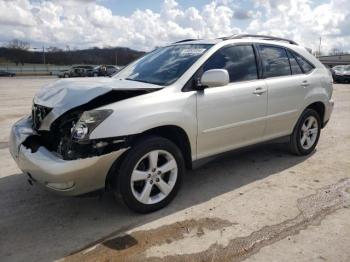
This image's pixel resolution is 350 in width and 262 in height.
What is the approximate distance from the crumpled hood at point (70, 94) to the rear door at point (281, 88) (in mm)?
1776

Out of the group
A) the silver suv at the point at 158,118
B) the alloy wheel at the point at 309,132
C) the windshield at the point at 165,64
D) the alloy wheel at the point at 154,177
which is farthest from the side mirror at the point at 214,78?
the alloy wheel at the point at 309,132

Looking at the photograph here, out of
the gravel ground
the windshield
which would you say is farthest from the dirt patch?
the windshield

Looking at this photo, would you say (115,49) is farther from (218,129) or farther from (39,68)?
(218,129)

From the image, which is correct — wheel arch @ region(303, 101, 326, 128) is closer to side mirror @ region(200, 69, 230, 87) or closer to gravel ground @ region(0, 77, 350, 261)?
gravel ground @ region(0, 77, 350, 261)

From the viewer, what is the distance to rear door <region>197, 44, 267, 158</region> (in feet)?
13.2

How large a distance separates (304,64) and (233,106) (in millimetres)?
1889

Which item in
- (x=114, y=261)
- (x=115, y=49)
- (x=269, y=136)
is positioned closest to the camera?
(x=114, y=261)

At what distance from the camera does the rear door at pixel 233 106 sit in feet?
13.2

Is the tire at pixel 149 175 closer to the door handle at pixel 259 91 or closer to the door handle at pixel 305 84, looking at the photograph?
the door handle at pixel 259 91

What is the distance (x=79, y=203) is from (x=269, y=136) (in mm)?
2620

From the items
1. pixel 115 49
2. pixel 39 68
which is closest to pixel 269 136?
pixel 39 68

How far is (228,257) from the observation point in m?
2.94

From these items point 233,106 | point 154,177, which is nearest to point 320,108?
point 233,106

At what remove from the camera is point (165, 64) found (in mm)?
4340
